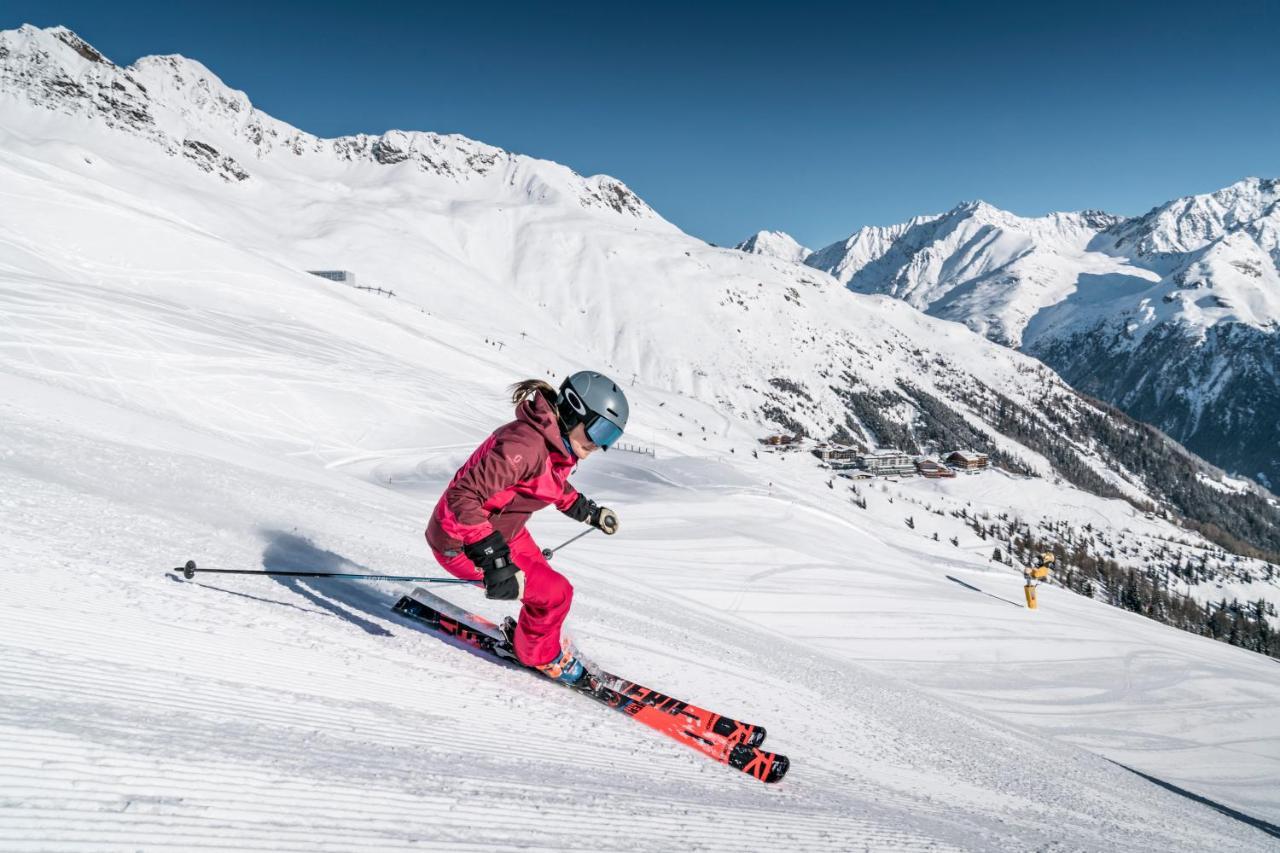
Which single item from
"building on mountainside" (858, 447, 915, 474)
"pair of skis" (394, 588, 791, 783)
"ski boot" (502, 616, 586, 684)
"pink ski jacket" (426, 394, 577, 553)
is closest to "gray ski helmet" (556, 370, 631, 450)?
"pink ski jacket" (426, 394, 577, 553)

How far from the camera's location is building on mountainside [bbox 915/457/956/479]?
376 feet

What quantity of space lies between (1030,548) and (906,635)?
84.8 metres

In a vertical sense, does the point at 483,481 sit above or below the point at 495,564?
above

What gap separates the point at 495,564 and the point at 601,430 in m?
1.39

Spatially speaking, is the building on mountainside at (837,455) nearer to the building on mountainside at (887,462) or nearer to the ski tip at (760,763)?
the building on mountainside at (887,462)

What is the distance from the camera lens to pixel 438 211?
18650 cm

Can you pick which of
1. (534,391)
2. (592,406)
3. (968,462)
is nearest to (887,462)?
(968,462)

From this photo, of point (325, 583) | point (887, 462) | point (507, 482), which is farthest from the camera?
point (887, 462)

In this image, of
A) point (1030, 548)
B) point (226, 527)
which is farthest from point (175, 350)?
point (1030, 548)

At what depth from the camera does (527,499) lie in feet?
17.9

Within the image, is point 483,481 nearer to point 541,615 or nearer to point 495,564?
point 495,564

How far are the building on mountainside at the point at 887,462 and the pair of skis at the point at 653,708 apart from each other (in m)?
119

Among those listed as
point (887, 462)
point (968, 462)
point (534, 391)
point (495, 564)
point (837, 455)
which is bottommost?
point (495, 564)

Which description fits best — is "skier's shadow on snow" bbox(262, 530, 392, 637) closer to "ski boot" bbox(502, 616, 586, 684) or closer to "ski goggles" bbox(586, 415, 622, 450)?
"ski boot" bbox(502, 616, 586, 684)
